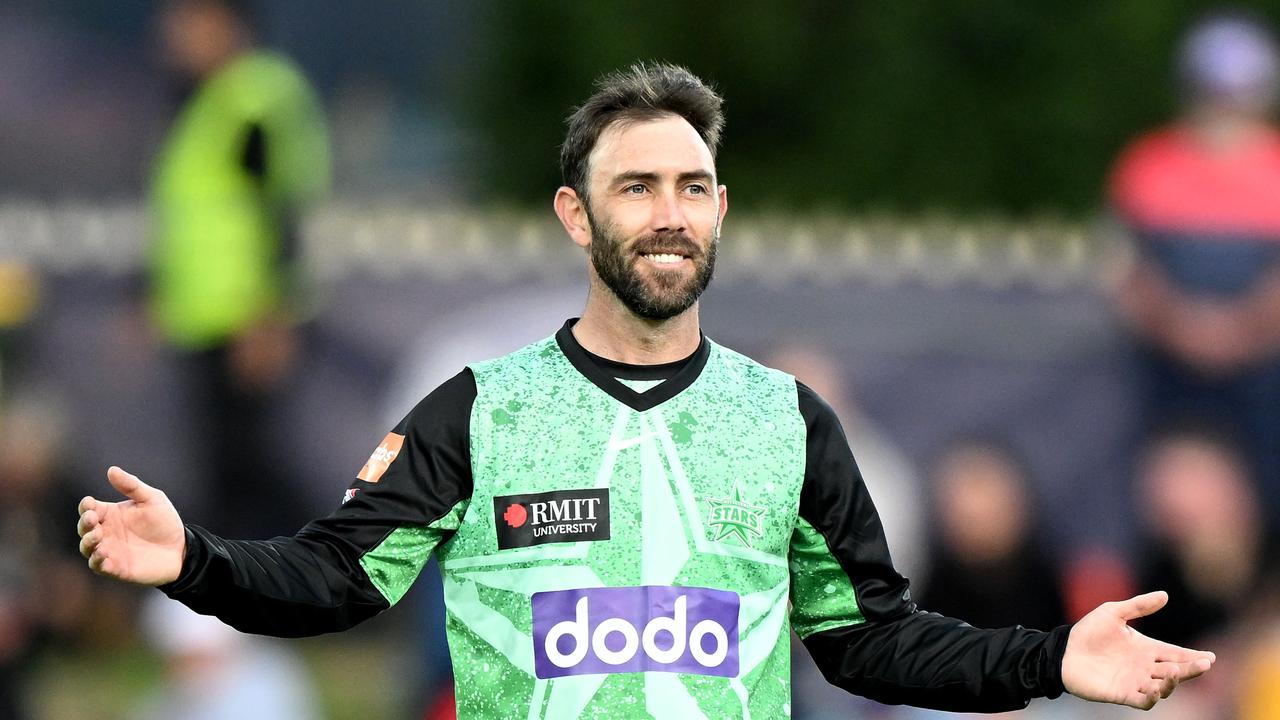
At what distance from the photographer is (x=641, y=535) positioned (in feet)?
15.4

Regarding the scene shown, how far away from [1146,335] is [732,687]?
5.91 metres

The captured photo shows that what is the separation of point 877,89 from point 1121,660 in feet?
57.8

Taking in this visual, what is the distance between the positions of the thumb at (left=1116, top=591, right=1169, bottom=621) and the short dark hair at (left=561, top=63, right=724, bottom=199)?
1.27 meters

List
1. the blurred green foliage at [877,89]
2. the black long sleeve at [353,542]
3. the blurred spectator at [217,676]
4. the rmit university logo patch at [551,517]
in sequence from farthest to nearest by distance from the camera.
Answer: the blurred green foliage at [877,89] → the blurred spectator at [217,676] → the rmit university logo patch at [551,517] → the black long sleeve at [353,542]

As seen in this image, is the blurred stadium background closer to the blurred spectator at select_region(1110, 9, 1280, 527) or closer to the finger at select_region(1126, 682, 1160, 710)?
the blurred spectator at select_region(1110, 9, 1280, 527)

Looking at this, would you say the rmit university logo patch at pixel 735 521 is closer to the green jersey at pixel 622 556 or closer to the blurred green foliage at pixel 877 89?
the green jersey at pixel 622 556

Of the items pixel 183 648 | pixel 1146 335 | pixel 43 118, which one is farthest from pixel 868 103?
pixel 183 648

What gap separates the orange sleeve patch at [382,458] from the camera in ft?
15.7

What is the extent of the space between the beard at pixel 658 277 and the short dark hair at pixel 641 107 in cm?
20

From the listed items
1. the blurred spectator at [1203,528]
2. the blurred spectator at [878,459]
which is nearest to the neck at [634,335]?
the blurred spectator at [878,459]

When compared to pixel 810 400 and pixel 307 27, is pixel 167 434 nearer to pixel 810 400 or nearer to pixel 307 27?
pixel 810 400

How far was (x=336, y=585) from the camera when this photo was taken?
4.66 metres

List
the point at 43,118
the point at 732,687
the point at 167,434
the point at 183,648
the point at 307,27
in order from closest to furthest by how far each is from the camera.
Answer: the point at 732,687 → the point at 183,648 → the point at 167,434 → the point at 43,118 → the point at 307,27

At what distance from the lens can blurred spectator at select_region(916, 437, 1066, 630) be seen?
9.38 m
